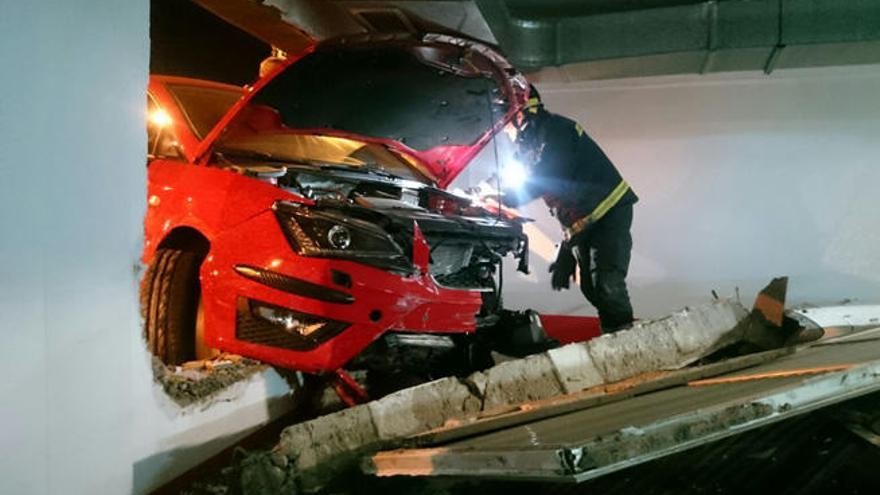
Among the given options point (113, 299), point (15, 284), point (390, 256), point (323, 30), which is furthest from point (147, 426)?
point (323, 30)

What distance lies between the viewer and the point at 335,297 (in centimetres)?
241

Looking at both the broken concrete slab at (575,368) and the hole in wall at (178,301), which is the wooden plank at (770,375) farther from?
the hole in wall at (178,301)

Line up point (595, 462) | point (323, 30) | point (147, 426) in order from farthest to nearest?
point (323, 30) → point (147, 426) → point (595, 462)

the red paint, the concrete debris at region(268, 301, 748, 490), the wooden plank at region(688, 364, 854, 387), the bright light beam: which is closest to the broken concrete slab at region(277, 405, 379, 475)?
the concrete debris at region(268, 301, 748, 490)

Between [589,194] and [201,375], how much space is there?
9.21 feet

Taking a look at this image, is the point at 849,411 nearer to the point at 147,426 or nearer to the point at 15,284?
the point at 147,426

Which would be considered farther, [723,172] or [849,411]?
[723,172]

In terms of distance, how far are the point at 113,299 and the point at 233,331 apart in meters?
0.63

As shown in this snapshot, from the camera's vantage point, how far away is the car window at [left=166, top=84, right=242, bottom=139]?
3.37 m

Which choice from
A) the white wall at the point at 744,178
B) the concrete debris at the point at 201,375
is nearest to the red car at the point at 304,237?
the concrete debris at the point at 201,375

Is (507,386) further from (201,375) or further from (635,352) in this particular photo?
(201,375)

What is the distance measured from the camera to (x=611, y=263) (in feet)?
13.8

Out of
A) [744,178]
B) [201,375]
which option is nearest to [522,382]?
[201,375]

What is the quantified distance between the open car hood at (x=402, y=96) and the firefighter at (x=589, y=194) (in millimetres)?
233
